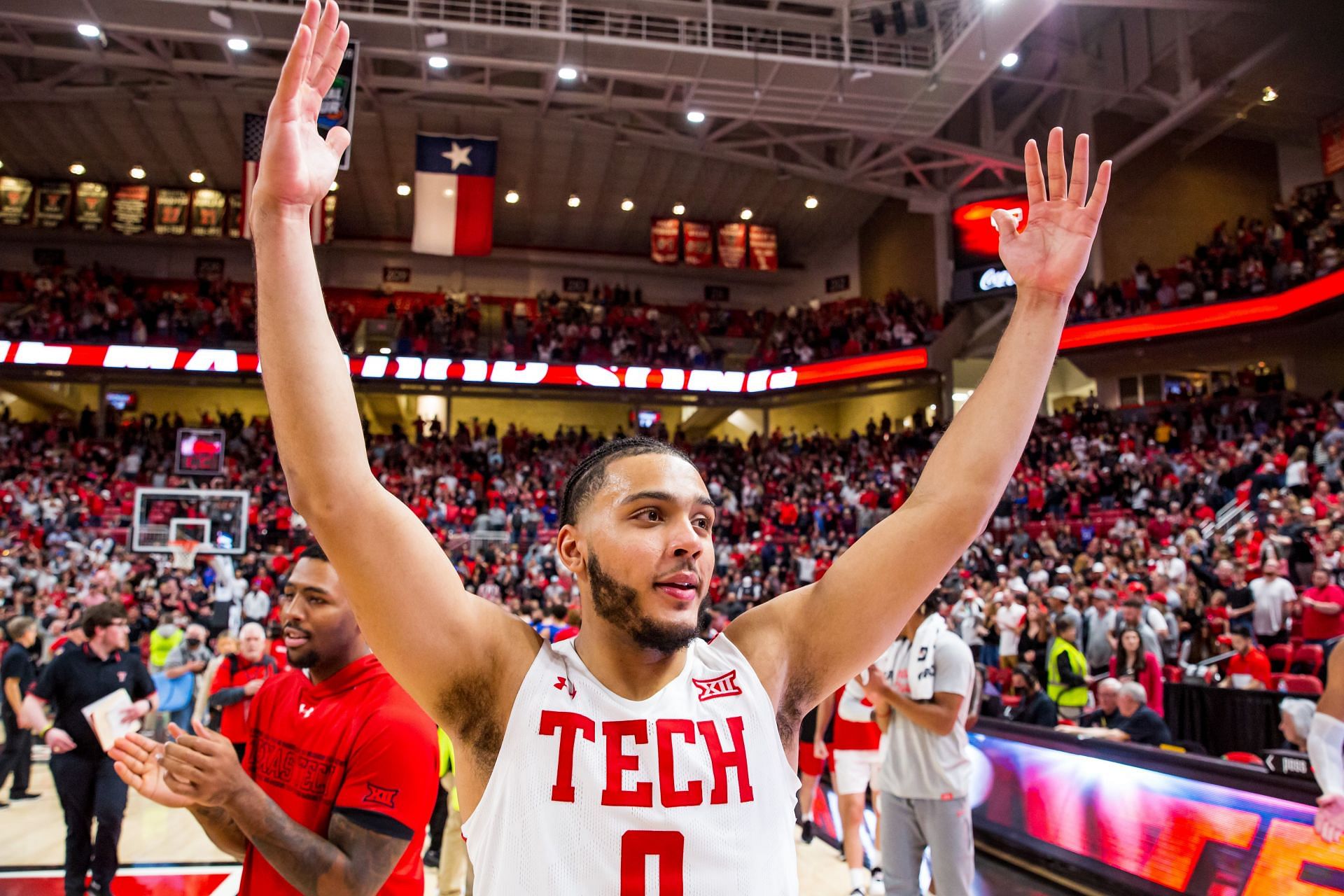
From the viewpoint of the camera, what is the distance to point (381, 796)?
8.13 feet

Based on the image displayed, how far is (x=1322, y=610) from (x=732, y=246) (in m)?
21.3

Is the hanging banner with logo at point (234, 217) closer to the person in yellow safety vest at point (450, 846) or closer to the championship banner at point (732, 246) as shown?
the championship banner at point (732, 246)

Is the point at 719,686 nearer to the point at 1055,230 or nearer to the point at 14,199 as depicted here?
the point at 1055,230

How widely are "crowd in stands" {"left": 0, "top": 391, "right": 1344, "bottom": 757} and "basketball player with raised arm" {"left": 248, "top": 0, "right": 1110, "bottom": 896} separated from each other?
5.14 m

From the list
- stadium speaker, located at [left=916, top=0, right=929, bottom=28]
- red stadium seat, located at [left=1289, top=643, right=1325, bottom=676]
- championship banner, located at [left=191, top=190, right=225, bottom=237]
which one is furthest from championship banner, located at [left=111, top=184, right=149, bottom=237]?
red stadium seat, located at [left=1289, top=643, right=1325, bottom=676]

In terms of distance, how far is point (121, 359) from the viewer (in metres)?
24.4

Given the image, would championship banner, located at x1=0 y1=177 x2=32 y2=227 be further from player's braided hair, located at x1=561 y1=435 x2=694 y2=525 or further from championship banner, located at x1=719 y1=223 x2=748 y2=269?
player's braided hair, located at x1=561 y1=435 x2=694 y2=525

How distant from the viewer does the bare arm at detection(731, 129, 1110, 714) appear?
5.82 feet

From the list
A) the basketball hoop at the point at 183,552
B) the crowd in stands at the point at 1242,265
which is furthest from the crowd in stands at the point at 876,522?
the crowd in stands at the point at 1242,265

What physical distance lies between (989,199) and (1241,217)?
564 centimetres

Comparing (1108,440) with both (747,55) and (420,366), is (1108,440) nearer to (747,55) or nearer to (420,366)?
(747,55)

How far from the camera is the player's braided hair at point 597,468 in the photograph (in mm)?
1836

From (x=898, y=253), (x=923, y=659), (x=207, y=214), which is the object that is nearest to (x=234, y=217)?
(x=207, y=214)

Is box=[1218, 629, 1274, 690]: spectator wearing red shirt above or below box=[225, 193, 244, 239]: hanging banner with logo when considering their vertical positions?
below
